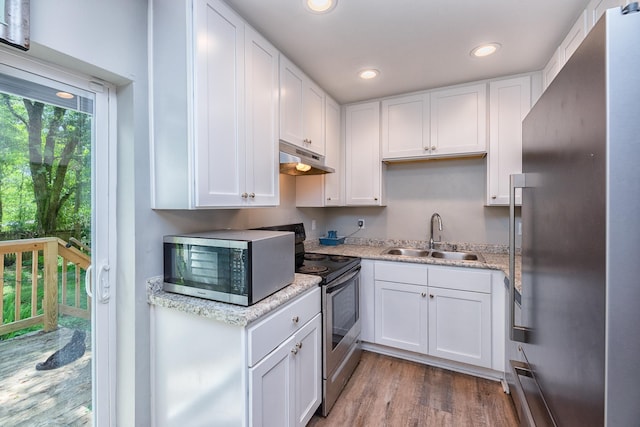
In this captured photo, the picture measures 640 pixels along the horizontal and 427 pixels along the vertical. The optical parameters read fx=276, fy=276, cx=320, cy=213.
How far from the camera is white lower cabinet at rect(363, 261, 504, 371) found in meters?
2.12

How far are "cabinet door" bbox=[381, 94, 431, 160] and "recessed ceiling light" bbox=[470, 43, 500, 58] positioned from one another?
0.61m

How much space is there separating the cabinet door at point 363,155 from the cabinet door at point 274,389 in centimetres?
172

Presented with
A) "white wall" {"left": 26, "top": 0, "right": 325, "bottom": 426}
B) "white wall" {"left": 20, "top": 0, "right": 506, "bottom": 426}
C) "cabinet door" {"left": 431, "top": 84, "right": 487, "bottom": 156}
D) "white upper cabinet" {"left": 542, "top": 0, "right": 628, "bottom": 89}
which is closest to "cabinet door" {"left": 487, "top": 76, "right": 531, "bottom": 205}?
"cabinet door" {"left": 431, "top": 84, "right": 487, "bottom": 156}

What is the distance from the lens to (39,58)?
112 cm

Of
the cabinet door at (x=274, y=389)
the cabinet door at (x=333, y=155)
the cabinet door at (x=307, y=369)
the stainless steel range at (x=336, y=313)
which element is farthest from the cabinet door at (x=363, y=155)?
the cabinet door at (x=274, y=389)

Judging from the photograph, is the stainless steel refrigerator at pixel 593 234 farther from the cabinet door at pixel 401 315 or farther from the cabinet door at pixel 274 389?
the cabinet door at pixel 401 315

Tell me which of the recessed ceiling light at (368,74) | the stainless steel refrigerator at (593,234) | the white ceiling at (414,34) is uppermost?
the recessed ceiling light at (368,74)

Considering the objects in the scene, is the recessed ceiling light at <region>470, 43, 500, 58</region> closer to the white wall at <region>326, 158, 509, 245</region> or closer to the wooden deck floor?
the white wall at <region>326, 158, 509, 245</region>

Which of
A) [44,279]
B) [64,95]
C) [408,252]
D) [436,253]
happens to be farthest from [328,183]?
[44,279]

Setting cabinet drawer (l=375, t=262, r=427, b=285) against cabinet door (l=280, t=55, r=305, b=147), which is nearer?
cabinet door (l=280, t=55, r=305, b=147)

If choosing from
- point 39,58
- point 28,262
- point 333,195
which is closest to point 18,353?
point 28,262

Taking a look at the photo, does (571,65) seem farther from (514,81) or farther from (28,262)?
(514,81)

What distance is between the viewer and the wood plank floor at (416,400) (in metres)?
1.74

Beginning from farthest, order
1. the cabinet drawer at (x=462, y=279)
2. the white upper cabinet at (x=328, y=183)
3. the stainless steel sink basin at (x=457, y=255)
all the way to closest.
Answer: the white upper cabinet at (x=328, y=183)
the stainless steel sink basin at (x=457, y=255)
the cabinet drawer at (x=462, y=279)
